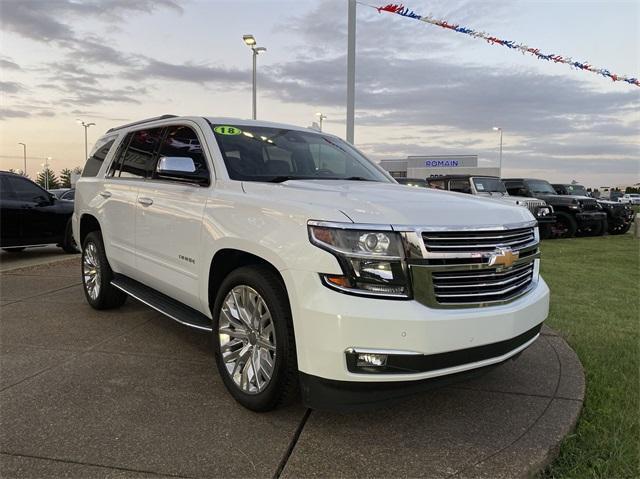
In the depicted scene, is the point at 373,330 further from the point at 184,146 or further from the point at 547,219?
the point at 547,219

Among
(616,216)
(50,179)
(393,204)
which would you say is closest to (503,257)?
(393,204)

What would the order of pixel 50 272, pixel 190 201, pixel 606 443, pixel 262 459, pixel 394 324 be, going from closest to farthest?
pixel 394 324 < pixel 262 459 < pixel 606 443 < pixel 190 201 < pixel 50 272

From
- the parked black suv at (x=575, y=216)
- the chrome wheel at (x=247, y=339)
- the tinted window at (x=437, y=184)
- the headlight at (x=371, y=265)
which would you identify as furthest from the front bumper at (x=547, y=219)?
the headlight at (x=371, y=265)

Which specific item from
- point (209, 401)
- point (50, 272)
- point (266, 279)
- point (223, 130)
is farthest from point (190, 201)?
point (50, 272)

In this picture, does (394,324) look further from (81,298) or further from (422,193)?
(81,298)

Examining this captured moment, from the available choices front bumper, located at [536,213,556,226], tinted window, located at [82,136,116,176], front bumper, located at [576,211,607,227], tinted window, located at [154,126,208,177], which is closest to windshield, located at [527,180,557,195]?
front bumper, located at [576,211,607,227]

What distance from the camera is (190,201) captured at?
3807 mm

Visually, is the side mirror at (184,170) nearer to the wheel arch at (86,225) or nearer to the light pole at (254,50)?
the wheel arch at (86,225)

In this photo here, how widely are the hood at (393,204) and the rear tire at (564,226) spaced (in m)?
13.5

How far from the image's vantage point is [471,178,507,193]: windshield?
1534 cm

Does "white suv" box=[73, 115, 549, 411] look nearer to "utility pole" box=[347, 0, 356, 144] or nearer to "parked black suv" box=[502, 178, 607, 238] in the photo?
"utility pole" box=[347, 0, 356, 144]

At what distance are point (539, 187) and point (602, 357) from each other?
1494 centimetres

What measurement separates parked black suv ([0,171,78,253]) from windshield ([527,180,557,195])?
1403cm

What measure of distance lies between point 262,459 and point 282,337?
2.05ft
